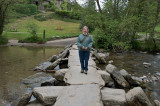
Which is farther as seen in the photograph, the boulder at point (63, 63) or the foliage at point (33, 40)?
the foliage at point (33, 40)

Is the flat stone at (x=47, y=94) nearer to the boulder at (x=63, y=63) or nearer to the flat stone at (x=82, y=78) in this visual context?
the flat stone at (x=82, y=78)

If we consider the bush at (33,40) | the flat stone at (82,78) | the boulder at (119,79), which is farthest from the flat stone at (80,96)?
the bush at (33,40)

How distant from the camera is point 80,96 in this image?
4848 millimetres

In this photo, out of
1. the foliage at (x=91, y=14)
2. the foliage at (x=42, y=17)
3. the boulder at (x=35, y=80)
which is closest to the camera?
the boulder at (x=35, y=80)

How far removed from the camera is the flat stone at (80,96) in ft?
14.6

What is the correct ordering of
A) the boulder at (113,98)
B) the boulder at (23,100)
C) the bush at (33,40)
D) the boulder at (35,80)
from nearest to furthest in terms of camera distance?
1. the boulder at (113,98)
2. the boulder at (23,100)
3. the boulder at (35,80)
4. the bush at (33,40)

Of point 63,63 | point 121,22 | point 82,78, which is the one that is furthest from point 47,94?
point 121,22

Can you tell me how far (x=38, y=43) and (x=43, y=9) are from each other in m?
34.9

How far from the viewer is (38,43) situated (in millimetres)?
23500

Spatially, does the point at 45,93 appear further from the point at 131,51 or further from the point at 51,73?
the point at 131,51

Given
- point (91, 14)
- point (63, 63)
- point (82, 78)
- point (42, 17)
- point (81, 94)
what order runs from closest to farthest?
point (81, 94) → point (82, 78) → point (63, 63) → point (91, 14) → point (42, 17)

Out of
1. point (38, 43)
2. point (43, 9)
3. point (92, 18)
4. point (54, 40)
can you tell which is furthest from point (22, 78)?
point (43, 9)

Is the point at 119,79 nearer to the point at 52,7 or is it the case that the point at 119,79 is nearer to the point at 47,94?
the point at 47,94

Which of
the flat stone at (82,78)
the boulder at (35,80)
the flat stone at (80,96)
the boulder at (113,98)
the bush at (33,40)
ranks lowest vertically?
the boulder at (35,80)
